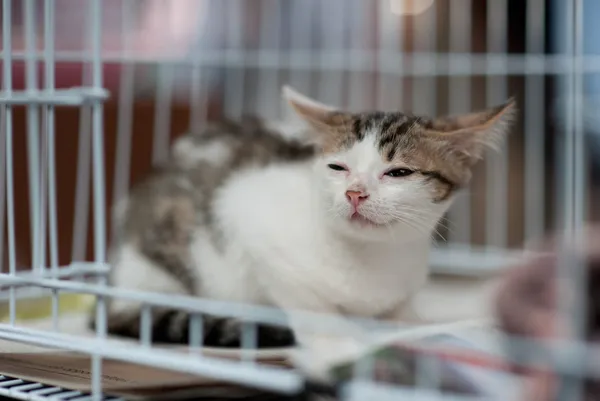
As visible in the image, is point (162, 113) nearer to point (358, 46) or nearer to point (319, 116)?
point (358, 46)

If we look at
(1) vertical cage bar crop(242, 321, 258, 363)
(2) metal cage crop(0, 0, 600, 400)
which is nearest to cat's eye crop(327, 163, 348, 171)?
(1) vertical cage bar crop(242, 321, 258, 363)

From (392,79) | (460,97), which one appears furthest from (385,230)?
(460,97)

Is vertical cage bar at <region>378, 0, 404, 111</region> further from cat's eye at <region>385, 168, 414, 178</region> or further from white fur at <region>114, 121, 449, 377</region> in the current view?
cat's eye at <region>385, 168, 414, 178</region>

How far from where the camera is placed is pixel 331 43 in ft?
5.90

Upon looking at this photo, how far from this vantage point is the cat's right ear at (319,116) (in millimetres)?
785

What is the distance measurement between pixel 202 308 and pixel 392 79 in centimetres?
114

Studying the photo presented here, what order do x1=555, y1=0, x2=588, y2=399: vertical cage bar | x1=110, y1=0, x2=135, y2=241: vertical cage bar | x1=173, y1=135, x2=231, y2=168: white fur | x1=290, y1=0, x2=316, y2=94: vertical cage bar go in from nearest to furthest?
x1=555, y1=0, x2=588, y2=399: vertical cage bar, x1=173, y1=135, x2=231, y2=168: white fur, x1=110, y1=0, x2=135, y2=241: vertical cage bar, x1=290, y1=0, x2=316, y2=94: vertical cage bar

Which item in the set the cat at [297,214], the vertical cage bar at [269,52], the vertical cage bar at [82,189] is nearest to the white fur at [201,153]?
the cat at [297,214]

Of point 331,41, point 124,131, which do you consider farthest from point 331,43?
point 124,131

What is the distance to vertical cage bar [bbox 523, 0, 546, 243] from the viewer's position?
152 centimetres

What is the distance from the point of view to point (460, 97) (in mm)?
1783

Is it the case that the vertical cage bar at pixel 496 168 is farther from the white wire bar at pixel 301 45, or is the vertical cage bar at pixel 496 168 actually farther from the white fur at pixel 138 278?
the white fur at pixel 138 278

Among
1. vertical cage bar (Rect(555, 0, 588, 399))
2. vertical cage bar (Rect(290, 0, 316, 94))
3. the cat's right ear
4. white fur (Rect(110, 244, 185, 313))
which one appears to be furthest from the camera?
vertical cage bar (Rect(290, 0, 316, 94))

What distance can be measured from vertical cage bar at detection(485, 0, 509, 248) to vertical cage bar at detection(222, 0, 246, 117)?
600mm
